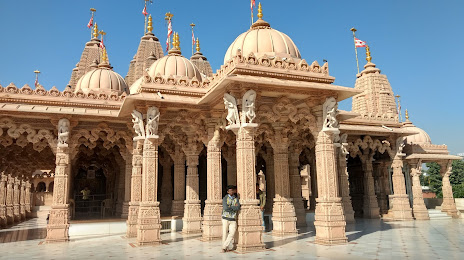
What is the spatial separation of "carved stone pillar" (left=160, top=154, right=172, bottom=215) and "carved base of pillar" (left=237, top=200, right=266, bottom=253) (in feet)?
35.4

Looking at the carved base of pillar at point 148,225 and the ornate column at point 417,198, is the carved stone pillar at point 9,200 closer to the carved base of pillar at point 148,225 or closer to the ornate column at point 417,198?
the carved base of pillar at point 148,225

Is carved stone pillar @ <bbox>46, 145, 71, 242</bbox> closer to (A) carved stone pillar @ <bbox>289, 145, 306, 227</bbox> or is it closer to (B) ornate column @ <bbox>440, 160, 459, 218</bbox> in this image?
(A) carved stone pillar @ <bbox>289, 145, 306, 227</bbox>

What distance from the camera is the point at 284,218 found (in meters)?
13.3

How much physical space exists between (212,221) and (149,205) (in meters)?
2.34

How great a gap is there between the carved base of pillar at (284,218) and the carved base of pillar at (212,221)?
7.13ft

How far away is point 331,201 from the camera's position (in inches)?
425

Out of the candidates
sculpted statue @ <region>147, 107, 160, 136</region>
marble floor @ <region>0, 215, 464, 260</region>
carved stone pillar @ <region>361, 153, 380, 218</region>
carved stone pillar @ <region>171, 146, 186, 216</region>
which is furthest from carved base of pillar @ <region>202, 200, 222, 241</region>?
carved stone pillar @ <region>361, 153, 380, 218</region>

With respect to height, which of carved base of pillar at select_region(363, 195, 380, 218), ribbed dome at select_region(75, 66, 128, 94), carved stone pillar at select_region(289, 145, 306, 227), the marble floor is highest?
ribbed dome at select_region(75, 66, 128, 94)

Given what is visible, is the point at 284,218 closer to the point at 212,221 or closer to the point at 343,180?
the point at 212,221

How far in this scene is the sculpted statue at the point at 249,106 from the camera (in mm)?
10172

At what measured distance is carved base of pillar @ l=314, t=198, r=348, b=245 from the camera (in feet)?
34.8

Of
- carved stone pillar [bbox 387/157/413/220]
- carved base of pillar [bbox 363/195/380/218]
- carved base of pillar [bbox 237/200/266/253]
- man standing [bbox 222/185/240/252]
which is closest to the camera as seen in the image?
carved base of pillar [bbox 237/200/266/253]

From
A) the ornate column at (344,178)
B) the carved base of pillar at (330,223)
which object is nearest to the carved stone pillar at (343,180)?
the ornate column at (344,178)

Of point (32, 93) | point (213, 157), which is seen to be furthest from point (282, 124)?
point (32, 93)
